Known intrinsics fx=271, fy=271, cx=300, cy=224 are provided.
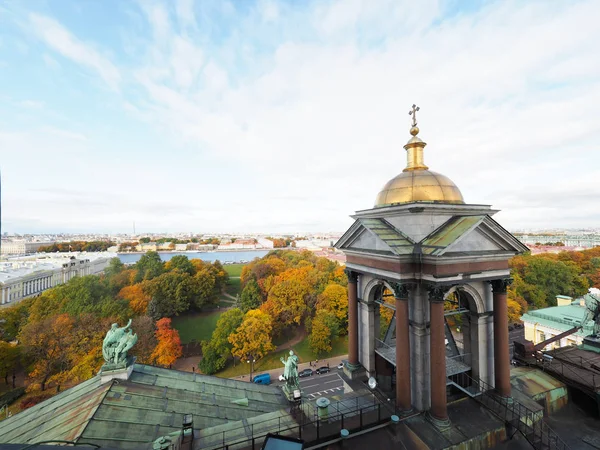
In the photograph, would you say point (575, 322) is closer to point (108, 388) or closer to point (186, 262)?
point (108, 388)

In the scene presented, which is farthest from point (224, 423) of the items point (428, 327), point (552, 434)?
point (552, 434)

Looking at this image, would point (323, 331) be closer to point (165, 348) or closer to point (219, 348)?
point (219, 348)

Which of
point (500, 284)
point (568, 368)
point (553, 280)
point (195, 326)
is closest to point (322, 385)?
point (568, 368)

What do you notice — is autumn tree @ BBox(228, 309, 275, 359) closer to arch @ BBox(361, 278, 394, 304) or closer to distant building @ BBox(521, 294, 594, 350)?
arch @ BBox(361, 278, 394, 304)

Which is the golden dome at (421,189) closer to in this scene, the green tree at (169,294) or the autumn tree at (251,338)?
the autumn tree at (251,338)

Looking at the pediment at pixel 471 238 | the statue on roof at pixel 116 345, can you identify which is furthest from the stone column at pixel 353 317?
the statue on roof at pixel 116 345

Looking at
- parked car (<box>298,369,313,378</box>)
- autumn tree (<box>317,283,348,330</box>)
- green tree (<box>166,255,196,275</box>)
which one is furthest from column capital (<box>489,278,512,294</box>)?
green tree (<box>166,255,196,275</box>)
